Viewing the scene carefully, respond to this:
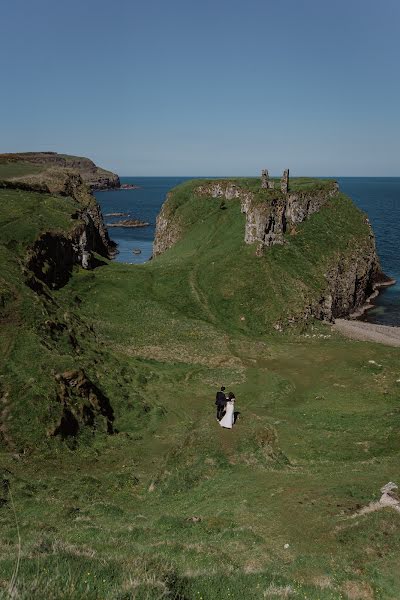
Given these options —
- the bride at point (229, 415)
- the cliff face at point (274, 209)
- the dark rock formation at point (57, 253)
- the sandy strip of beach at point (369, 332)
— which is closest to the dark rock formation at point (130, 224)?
the dark rock formation at point (57, 253)

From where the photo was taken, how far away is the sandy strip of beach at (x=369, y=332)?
61.4 m

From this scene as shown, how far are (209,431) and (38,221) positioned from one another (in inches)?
1754

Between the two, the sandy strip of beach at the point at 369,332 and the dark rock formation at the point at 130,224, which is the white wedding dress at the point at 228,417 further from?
the dark rock formation at the point at 130,224

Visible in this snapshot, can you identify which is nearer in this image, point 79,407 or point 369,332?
point 79,407

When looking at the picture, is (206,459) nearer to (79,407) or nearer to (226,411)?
(226,411)

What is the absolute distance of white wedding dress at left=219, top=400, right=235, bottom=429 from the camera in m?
32.0

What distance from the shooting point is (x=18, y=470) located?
90.1ft

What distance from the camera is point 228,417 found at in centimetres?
3225

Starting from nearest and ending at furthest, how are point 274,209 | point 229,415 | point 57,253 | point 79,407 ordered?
point 229,415 → point 79,407 → point 57,253 → point 274,209

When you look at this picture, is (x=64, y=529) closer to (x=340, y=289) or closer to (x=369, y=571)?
(x=369, y=571)

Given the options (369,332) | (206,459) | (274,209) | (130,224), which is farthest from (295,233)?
(130,224)

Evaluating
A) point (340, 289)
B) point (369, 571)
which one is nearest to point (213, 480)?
point (369, 571)

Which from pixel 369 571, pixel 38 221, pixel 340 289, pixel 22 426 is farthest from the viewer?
pixel 340 289

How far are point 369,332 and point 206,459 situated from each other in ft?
141
